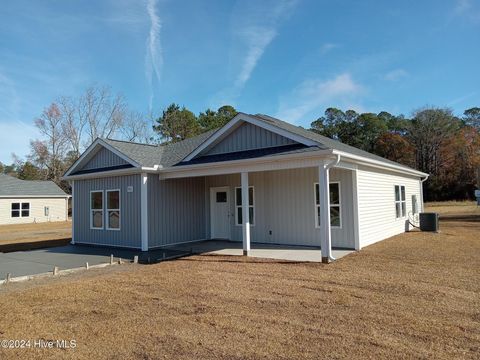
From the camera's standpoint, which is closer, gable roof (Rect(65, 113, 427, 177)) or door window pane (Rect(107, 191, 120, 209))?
gable roof (Rect(65, 113, 427, 177))

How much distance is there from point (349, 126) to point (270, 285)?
179 ft

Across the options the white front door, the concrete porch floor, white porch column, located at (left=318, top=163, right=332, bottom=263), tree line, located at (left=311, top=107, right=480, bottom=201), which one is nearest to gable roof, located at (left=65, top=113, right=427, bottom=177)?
white porch column, located at (left=318, top=163, right=332, bottom=263)

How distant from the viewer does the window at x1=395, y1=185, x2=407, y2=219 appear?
15523 mm

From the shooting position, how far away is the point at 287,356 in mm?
3959

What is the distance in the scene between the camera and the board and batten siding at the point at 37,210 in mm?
30562

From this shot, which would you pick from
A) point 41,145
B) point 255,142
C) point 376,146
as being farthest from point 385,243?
point 41,145

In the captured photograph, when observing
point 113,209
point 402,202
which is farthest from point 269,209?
point 402,202

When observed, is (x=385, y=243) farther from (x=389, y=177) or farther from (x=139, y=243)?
(x=139, y=243)

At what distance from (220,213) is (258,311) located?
9434 millimetres

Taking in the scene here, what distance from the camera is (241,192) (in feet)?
43.8

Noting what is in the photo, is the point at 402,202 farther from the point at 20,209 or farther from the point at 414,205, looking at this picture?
the point at 20,209

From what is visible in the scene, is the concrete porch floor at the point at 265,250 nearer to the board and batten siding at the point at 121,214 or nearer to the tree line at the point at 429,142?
the board and batten siding at the point at 121,214

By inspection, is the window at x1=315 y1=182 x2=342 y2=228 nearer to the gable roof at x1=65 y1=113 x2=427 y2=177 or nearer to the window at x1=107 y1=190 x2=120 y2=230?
the gable roof at x1=65 y1=113 x2=427 y2=177

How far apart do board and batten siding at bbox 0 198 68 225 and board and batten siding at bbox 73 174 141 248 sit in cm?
1933
